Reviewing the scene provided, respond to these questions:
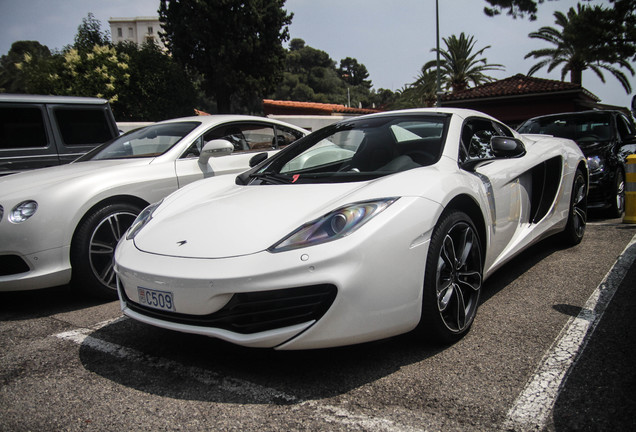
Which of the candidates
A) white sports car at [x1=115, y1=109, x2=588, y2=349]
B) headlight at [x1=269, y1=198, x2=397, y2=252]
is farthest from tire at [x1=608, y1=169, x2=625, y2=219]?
headlight at [x1=269, y1=198, x2=397, y2=252]

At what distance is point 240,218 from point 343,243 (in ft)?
2.08

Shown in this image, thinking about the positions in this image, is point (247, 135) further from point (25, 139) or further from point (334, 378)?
Result: point (334, 378)

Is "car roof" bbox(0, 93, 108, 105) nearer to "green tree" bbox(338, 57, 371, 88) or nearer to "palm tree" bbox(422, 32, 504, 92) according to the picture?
"palm tree" bbox(422, 32, 504, 92)

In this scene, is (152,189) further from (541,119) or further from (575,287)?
(541,119)

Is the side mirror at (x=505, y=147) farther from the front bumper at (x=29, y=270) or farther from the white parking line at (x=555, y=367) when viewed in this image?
the front bumper at (x=29, y=270)

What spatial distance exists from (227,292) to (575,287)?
8.42 ft

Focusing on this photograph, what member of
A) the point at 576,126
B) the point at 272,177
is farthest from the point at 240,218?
the point at 576,126

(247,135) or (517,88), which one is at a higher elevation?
(247,135)

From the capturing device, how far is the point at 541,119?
734 cm

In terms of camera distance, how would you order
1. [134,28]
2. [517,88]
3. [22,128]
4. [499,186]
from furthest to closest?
[134,28] → [517,88] → [22,128] → [499,186]

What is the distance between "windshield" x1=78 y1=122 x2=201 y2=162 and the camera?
4500 mm

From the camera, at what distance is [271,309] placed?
7.06 ft

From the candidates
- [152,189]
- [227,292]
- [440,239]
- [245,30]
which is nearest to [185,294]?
[227,292]

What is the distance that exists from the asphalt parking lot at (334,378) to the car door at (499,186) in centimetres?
44
